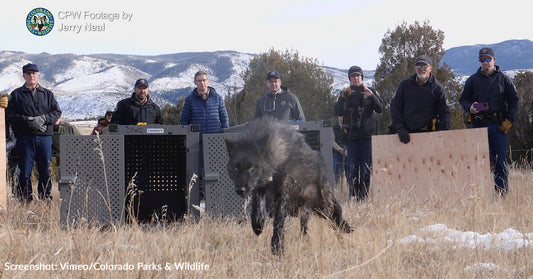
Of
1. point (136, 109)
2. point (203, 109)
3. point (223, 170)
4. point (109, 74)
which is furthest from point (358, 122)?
point (109, 74)

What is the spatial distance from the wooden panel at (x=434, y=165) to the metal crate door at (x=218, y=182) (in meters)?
2.26

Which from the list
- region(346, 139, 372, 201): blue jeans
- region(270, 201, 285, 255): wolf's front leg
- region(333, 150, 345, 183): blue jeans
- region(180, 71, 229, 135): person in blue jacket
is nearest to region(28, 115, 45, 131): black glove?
region(180, 71, 229, 135): person in blue jacket

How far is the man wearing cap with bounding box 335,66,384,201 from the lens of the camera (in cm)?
826

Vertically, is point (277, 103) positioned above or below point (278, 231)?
above

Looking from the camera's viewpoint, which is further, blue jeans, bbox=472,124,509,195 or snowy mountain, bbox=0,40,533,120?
snowy mountain, bbox=0,40,533,120

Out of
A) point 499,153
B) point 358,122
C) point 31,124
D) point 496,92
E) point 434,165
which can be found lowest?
point 434,165

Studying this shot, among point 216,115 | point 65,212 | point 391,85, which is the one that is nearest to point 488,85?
point 216,115

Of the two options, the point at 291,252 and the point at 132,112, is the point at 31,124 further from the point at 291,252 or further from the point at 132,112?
the point at 291,252

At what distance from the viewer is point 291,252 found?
14.3 ft

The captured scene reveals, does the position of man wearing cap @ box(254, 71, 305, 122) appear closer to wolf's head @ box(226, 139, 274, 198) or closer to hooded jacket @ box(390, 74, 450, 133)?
hooded jacket @ box(390, 74, 450, 133)

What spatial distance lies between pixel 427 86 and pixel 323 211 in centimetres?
330

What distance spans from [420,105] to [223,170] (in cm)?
319

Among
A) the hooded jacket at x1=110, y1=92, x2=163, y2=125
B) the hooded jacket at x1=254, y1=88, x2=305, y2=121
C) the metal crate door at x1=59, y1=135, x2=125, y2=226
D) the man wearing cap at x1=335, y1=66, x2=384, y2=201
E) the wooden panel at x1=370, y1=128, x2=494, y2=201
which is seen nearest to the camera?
the metal crate door at x1=59, y1=135, x2=125, y2=226

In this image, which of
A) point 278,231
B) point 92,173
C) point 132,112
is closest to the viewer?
point 278,231
